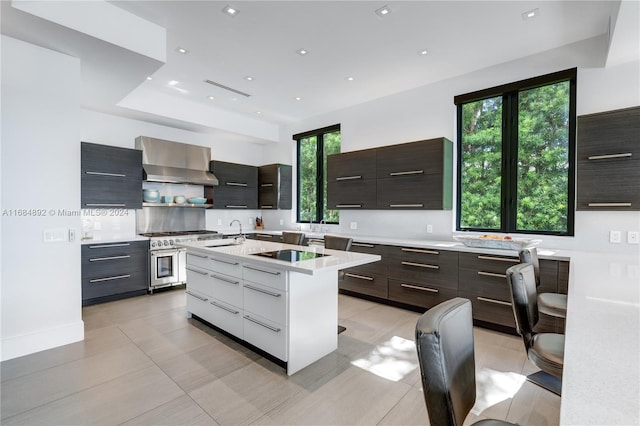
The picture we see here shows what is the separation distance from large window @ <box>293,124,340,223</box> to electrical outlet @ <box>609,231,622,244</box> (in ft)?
11.8

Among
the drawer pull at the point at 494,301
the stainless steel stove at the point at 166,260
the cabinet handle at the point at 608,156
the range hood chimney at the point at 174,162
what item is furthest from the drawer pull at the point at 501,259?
the range hood chimney at the point at 174,162

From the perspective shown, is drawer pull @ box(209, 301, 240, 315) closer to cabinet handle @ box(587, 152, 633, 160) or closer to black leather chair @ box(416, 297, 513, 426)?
black leather chair @ box(416, 297, 513, 426)

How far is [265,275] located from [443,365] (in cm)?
187

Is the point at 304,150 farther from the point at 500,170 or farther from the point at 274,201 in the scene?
the point at 500,170

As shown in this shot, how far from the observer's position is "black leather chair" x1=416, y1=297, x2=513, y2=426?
0.81m

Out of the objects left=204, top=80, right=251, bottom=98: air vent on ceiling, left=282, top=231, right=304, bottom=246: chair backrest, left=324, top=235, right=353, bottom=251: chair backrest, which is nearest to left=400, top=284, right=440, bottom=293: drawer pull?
left=324, top=235, right=353, bottom=251: chair backrest

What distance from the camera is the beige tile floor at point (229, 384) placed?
75.5 inches

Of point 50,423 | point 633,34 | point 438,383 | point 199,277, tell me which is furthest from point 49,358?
point 633,34

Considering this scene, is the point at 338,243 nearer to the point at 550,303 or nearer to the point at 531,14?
the point at 550,303

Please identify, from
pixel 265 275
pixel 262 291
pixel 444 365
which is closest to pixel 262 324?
pixel 262 291

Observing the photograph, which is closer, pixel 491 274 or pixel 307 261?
pixel 307 261

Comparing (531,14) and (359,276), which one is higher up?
(531,14)

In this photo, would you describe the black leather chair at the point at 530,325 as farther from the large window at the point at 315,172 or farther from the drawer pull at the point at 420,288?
the large window at the point at 315,172

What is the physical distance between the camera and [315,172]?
5996 mm
